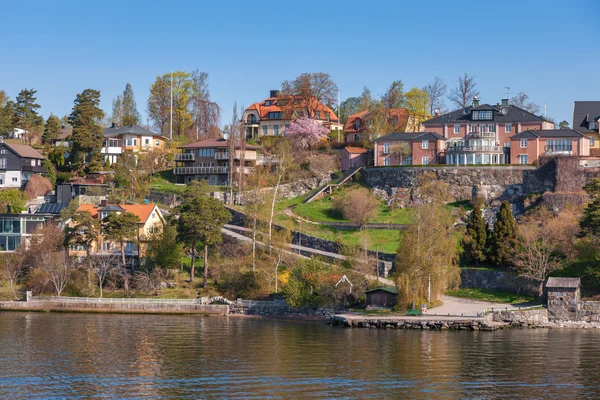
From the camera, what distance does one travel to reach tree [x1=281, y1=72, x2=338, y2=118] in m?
111

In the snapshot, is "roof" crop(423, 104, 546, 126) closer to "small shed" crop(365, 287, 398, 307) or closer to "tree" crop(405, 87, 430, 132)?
"tree" crop(405, 87, 430, 132)

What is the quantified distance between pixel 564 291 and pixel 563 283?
2.35 ft

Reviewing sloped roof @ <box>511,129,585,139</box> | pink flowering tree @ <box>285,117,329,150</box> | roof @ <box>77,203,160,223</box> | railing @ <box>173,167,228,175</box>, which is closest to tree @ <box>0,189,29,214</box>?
roof @ <box>77,203,160,223</box>

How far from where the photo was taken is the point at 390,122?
108 metres

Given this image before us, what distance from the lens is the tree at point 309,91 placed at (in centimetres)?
11094

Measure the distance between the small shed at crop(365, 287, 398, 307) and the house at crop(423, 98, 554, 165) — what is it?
2902cm

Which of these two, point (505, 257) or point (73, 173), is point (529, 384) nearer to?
point (505, 257)

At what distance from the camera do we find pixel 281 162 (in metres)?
89.8

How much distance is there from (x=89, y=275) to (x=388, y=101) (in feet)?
164

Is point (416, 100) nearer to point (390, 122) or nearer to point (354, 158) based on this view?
point (390, 122)

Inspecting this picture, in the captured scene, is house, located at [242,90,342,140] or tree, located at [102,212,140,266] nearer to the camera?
tree, located at [102,212,140,266]

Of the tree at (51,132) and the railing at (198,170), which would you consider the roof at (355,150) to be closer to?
the railing at (198,170)

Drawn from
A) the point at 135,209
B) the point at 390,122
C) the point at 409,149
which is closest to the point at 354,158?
the point at 409,149

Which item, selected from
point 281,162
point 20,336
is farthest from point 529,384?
point 281,162
